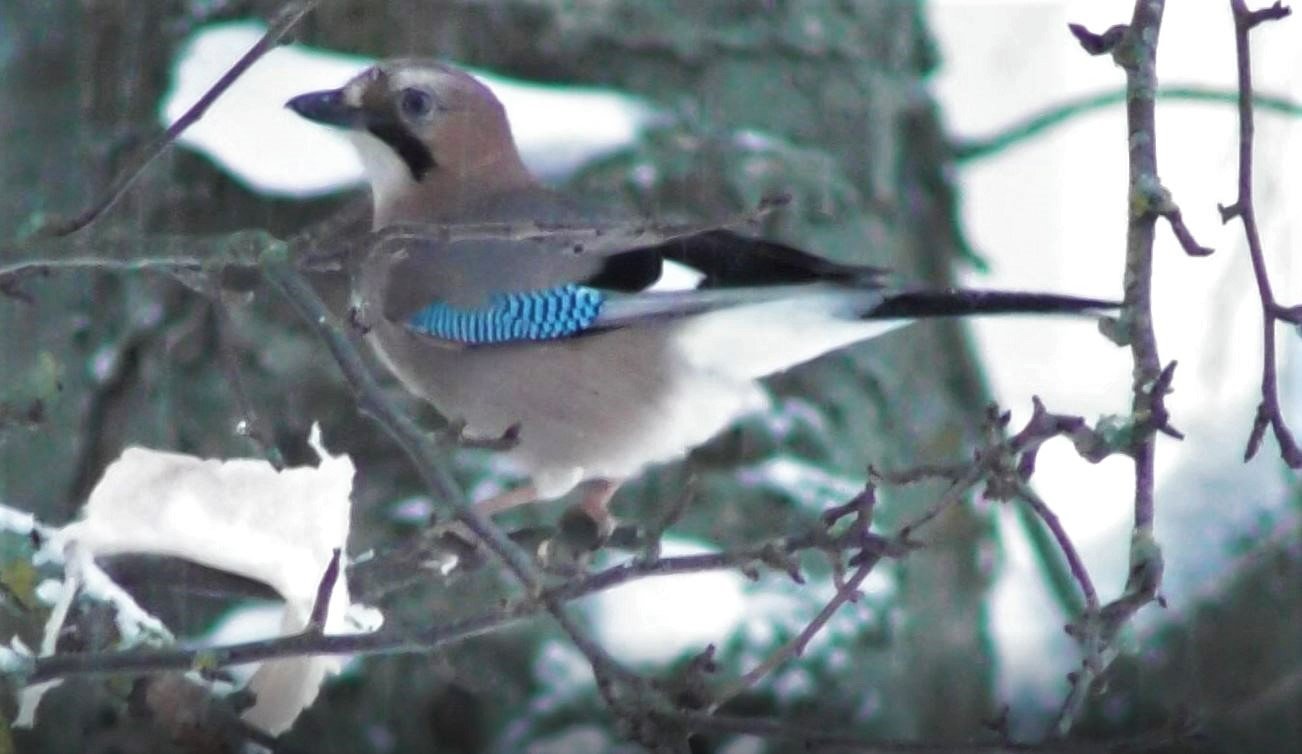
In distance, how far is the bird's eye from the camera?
1.00 m

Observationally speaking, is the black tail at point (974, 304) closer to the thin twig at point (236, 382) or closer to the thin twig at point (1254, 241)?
the thin twig at point (1254, 241)

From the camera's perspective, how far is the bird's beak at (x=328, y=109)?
932 millimetres

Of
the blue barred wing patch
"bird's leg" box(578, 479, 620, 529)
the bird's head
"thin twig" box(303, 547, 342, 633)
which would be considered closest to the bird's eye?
the bird's head

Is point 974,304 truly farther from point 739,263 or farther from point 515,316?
point 515,316

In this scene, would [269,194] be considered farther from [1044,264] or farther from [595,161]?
[1044,264]

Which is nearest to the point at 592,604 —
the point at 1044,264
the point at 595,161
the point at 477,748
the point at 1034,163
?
the point at 477,748

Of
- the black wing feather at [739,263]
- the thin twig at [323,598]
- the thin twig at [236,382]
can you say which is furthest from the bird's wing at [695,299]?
the thin twig at [323,598]

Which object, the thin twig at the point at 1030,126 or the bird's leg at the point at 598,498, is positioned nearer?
the bird's leg at the point at 598,498

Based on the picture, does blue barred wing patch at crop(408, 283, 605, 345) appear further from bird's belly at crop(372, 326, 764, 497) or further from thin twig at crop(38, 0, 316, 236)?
thin twig at crop(38, 0, 316, 236)

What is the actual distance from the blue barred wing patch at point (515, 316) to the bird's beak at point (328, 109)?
0.37 feet

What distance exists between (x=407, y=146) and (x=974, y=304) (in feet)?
1.28

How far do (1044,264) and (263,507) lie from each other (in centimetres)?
86

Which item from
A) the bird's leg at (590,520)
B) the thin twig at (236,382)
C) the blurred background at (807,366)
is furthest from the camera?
the blurred background at (807,366)

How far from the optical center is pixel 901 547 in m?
0.58
